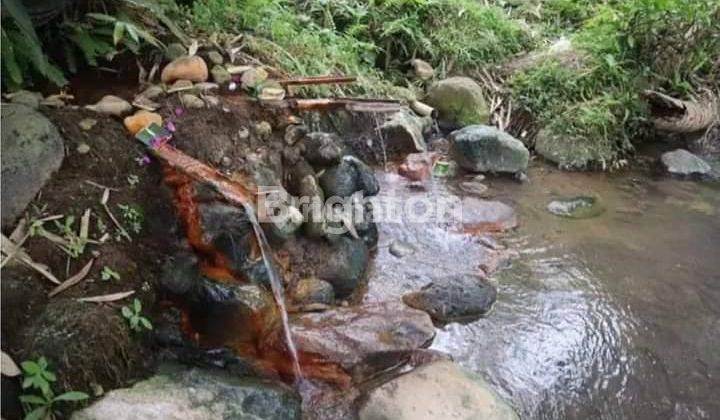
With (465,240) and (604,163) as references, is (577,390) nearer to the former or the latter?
(465,240)

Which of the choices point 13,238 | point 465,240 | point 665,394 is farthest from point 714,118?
point 13,238

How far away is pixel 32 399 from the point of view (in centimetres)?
200

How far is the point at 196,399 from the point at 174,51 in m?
2.55

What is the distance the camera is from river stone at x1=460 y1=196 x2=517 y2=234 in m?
4.61

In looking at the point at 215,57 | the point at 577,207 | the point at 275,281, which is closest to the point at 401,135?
the point at 577,207

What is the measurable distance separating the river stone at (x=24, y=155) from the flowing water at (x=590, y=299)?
2007mm

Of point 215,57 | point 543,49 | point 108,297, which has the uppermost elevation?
point 215,57

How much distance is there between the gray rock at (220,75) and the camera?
397 cm

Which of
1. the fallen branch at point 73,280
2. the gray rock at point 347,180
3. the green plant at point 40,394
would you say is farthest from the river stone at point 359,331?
the green plant at point 40,394

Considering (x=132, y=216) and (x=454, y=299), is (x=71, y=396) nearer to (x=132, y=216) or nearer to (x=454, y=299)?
(x=132, y=216)

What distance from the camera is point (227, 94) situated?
391 centimetres

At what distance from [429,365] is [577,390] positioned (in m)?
0.81

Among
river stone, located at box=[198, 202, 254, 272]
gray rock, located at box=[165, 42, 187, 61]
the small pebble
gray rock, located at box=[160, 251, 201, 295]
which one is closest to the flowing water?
river stone, located at box=[198, 202, 254, 272]

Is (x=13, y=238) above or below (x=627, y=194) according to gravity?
above
